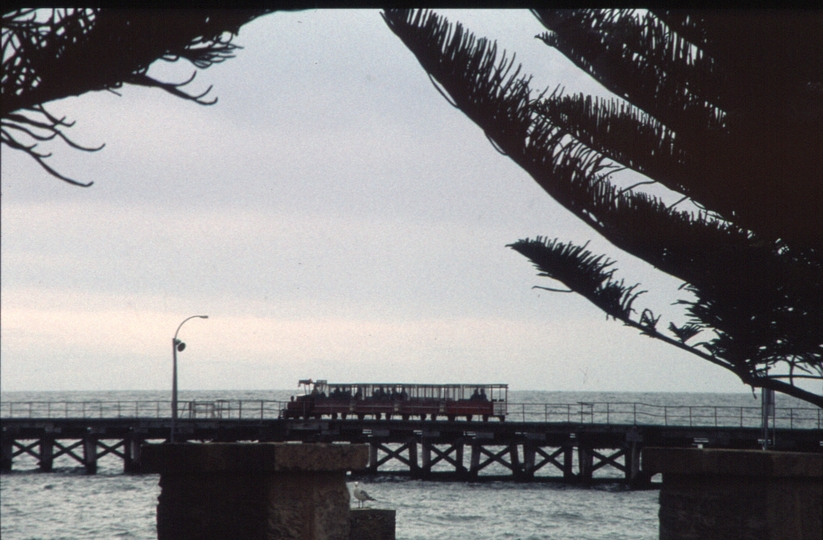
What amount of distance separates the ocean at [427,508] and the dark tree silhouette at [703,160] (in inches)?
736

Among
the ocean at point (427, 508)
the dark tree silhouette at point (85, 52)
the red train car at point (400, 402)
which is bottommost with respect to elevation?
the ocean at point (427, 508)

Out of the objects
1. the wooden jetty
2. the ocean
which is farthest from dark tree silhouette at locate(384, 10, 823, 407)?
the wooden jetty

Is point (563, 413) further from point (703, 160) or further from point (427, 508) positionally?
point (703, 160)

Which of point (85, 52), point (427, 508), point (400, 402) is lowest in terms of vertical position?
point (427, 508)

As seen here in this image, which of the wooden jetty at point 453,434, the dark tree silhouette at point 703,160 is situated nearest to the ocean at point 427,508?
the wooden jetty at point 453,434

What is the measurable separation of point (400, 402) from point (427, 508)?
1004 cm

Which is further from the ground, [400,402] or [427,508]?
[400,402]

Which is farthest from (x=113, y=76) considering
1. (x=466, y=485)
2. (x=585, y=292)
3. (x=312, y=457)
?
(x=466, y=485)

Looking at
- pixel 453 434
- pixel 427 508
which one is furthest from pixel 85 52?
pixel 453 434

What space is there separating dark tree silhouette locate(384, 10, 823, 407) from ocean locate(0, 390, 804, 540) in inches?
736

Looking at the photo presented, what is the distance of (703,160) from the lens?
541 cm

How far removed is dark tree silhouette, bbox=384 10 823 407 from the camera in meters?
5.07

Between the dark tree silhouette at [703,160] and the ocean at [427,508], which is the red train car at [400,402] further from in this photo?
the dark tree silhouette at [703,160]

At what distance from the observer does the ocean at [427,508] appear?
25.4 metres
